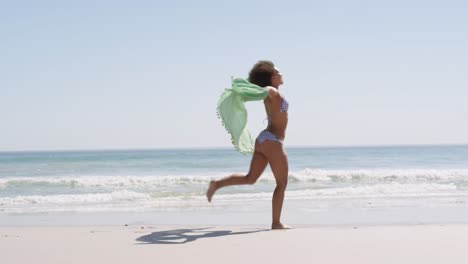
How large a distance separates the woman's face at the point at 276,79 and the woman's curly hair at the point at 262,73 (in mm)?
31

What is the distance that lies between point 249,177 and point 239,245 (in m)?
1.14

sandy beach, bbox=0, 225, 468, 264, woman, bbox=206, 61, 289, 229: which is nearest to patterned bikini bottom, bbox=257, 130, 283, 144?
woman, bbox=206, 61, 289, 229

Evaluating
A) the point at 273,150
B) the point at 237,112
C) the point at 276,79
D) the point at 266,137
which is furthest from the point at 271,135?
the point at 276,79

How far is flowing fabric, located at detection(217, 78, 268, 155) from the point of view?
17.9 feet

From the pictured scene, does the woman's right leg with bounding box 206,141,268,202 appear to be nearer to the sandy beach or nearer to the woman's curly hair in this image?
the sandy beach

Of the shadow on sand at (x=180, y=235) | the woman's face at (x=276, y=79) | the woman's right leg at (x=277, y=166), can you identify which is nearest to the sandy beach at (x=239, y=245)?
the shadow on sand at (x=180, y=235)

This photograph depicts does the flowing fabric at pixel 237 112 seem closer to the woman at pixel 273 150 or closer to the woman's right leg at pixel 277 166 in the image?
the woman at pixel 273 150

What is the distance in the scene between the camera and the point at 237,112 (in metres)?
5.74

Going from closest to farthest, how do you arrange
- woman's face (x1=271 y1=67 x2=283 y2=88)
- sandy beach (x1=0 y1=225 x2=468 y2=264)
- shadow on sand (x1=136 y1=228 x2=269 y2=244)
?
1. sandy beach (x1=0 y1=225 x2=468 y2=264)
2. shadow on sand (x1=136 y1=228 x2=269 y2=244)
3. woman's face (x1=271 y1=67 x2=283 y2=88)

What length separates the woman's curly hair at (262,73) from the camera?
5.64m

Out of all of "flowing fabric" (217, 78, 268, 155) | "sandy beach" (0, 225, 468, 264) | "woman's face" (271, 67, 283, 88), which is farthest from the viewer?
"woman's face" (271, 67, 283, 88)

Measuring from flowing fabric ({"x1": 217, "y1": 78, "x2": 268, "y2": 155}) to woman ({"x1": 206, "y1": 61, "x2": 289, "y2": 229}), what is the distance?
238 mm

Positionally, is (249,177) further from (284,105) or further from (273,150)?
(284,105)

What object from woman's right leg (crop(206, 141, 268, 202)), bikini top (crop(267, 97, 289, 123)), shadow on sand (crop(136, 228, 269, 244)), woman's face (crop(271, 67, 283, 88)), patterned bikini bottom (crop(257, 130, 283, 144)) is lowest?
shadow on sand (crop(136, 228, 269, 244))
